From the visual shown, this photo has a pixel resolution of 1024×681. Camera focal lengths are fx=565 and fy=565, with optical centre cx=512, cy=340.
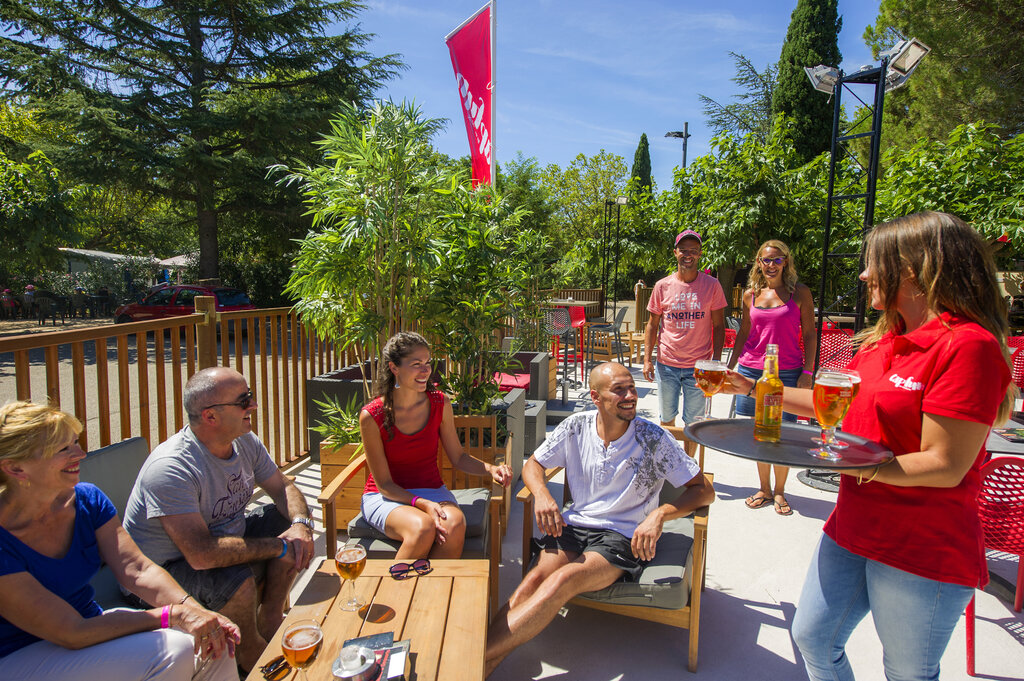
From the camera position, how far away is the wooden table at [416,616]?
4.97ft

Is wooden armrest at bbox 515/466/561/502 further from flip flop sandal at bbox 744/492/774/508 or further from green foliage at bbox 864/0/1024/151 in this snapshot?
green foliage at bbox 864/0/1024/151

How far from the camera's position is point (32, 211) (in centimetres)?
1063

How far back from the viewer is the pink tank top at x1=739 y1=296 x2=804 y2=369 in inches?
139

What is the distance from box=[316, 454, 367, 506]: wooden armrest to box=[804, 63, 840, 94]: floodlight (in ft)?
21.8

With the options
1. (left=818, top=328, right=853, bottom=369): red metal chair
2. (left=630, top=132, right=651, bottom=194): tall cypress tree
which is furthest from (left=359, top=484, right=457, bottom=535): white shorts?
(left=630, top=132, right=651, bottom=194): tall cypress tree

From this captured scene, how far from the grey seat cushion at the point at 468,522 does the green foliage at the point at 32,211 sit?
469 inches

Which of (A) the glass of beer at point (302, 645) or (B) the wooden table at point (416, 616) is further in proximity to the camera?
(B) the wooden table at point (416, 616)

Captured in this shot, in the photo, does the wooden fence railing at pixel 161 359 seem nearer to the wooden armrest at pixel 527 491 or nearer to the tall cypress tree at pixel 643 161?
the wooden armrest at pixel 527 491

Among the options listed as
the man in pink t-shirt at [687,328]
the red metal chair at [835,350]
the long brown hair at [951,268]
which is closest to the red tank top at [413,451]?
the man in pink t-shirt at [687,328]

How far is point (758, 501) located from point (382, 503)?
2594 mm

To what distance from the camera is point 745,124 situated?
22.9m

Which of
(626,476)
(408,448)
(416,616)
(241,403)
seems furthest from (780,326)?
(241,403)

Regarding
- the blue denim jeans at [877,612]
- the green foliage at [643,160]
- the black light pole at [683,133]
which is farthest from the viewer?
the green foliage at [643,160]

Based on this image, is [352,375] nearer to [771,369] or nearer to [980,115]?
[771,369]
